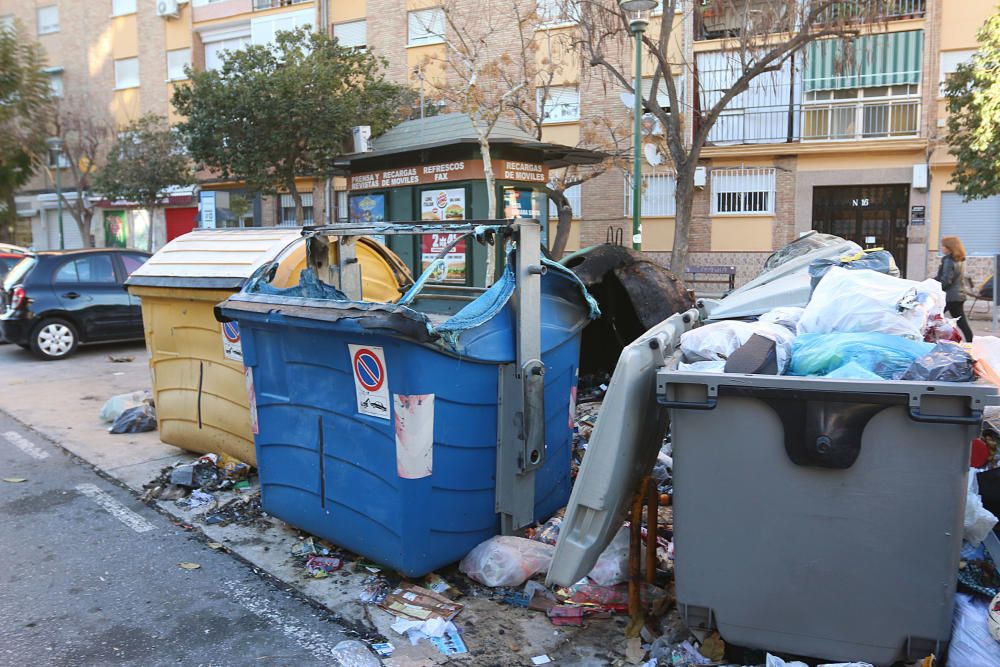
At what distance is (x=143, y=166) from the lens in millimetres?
25422

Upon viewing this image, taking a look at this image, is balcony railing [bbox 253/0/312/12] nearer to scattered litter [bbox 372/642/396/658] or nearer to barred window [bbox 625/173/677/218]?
barred window [bbox 625/173/677/218]

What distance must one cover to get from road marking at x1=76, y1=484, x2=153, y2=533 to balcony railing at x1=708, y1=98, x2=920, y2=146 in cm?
1923

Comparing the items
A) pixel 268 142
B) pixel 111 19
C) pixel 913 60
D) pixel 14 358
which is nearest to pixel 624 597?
pixel 14 358

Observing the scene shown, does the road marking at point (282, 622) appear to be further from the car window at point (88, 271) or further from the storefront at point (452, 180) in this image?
the storefront at point (452, 180)

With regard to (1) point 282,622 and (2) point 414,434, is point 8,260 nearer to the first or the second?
(1) point 282,622

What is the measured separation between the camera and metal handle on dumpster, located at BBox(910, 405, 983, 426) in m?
2.40

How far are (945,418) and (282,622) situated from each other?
9.24ft

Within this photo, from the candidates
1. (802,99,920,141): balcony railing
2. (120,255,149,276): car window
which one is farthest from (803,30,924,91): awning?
(120,255,149,276): car window

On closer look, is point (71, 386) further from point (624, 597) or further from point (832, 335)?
point (832, 335)

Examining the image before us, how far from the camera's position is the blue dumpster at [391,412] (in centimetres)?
353

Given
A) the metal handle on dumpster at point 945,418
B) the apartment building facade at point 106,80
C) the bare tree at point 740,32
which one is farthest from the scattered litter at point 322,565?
the apartment building facade at point 106,80

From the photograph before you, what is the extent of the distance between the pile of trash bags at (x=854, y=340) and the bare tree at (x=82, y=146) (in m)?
29.7

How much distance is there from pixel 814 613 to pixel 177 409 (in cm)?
479

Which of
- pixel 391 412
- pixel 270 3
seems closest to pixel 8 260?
pixel 391 412
